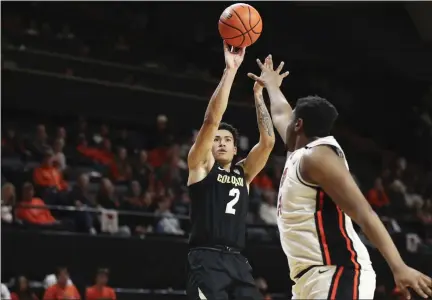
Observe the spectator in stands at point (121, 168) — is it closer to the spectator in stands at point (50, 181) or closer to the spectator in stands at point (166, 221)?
the spectator in stands at point (166, 221)

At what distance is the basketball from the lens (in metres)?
6.22

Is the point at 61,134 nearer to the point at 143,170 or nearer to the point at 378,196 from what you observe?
the point at 143,170

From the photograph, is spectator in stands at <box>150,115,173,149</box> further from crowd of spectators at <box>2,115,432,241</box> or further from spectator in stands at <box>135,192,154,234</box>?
spectator in stands at <box>135,192,154,234</box>

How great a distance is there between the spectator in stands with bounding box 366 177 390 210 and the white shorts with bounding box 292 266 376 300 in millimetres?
10772

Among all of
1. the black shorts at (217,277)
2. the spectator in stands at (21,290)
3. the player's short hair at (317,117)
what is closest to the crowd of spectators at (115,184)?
the spectator in stands at (21,290)

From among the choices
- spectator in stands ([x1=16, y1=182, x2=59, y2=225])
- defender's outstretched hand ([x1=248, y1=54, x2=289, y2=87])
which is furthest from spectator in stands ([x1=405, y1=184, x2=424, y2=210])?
defender's outstretched hand ([x1=248, y1=54, x2=289, y2=87])

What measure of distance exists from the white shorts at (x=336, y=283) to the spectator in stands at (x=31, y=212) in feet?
24.1

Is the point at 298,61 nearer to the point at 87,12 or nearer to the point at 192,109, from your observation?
the point at 192,109

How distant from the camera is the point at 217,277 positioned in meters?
5.59

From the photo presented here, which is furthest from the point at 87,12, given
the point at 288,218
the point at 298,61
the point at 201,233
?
the point at 288,218

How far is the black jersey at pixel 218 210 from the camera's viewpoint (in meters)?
5.73

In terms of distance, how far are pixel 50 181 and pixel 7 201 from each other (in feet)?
3.17

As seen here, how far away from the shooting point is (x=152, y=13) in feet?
58.8

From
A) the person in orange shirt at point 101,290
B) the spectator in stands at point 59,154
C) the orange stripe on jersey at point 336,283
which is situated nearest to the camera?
the orange stripe on jersey at point 336,283
